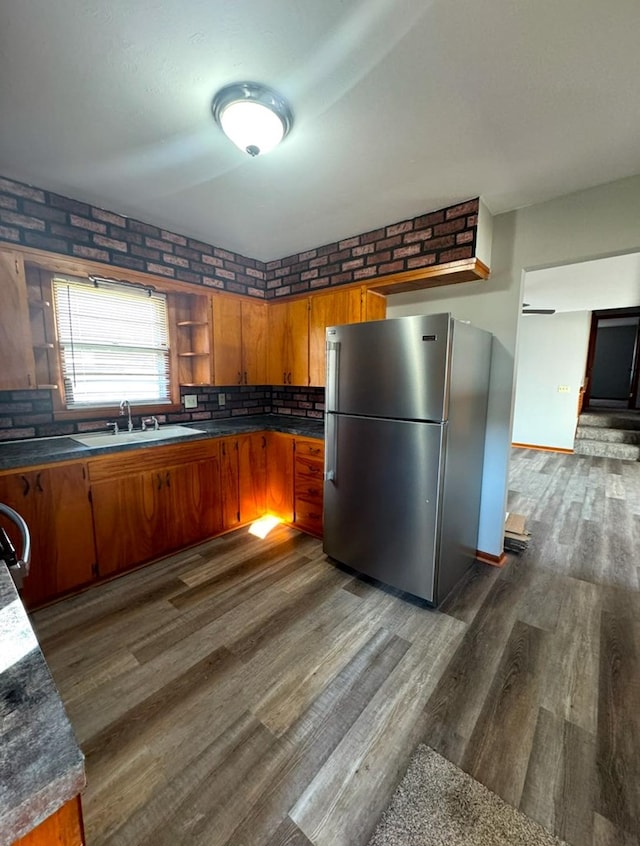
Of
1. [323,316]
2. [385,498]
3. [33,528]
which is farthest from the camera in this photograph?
[323,316]

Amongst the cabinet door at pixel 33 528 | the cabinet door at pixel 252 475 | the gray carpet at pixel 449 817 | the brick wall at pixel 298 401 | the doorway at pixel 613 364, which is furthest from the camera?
the doorway at pixel 613 364

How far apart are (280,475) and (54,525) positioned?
1640 millimetres

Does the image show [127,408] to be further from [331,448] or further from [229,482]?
[331,448]

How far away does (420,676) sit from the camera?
5.43 feet

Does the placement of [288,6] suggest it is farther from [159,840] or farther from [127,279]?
[159,840]

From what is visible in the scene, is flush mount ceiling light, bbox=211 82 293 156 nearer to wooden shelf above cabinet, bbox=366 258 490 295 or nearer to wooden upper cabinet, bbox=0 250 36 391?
wooden shelf above cabinet, bbox=366 258 490 295

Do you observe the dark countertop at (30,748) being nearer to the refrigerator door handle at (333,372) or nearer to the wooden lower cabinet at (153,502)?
the wooden lower cabinet at (153,502)

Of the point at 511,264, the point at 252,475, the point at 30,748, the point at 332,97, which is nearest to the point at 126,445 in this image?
the point at 252,475

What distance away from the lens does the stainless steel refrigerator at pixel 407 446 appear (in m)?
1.98

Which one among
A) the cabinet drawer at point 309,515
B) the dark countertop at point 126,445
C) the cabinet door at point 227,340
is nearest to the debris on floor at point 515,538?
the cabinet drawer at point 309,515

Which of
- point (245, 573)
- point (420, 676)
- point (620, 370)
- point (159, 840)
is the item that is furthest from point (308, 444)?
point (620, 370)

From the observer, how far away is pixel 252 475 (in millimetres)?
3139

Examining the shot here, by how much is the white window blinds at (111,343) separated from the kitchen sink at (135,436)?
0.26 metres

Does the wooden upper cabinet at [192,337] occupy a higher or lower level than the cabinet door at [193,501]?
higher
